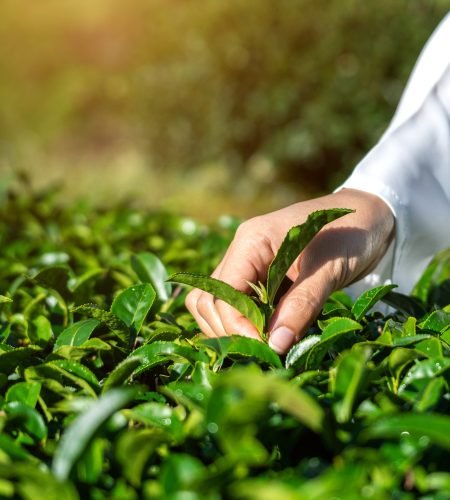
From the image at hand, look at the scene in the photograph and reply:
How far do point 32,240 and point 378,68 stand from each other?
6.53 metres

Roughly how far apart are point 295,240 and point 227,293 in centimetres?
16

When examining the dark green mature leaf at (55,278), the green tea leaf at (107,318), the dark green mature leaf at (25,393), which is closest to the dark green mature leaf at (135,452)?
the dark green mature leaf at (25,393)

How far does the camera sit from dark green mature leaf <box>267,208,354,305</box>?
1316mm

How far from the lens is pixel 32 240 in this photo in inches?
107

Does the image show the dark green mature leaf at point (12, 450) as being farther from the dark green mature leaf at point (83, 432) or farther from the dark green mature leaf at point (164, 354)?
the dark green mature leaf at point (164, 354)

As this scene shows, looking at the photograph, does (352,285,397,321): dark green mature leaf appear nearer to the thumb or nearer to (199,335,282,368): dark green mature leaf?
the thumb

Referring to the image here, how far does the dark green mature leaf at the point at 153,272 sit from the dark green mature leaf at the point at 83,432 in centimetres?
97

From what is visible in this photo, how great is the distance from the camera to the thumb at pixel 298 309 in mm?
1310

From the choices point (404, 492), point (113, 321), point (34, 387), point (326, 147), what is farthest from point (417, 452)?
point (326, 147)

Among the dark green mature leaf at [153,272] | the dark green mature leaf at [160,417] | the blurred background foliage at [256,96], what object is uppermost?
the dark green mature leaf at [160,417]

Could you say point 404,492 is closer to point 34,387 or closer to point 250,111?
point 34,387

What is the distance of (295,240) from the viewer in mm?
1341

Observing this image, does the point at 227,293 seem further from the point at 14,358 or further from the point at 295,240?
the point at 14,358

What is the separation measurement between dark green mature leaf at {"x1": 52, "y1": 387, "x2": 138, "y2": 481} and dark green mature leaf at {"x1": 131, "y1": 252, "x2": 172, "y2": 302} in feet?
3.17
